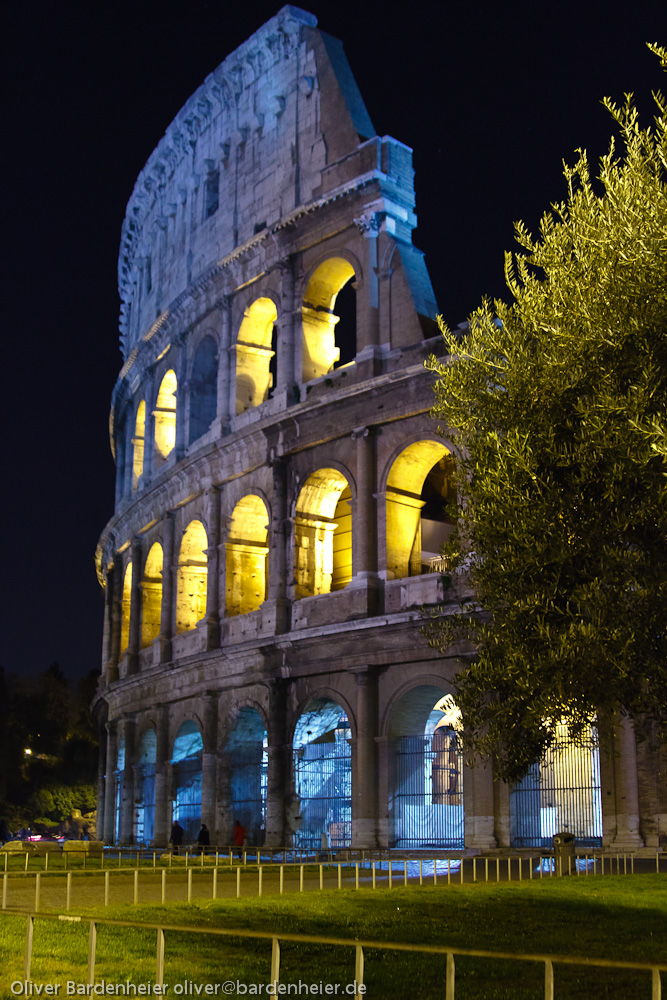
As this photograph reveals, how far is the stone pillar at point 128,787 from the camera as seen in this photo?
28125mm

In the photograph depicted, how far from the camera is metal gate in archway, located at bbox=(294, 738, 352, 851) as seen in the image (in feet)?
72.2

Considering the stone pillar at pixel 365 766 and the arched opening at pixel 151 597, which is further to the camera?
the arched opening at pixel 151 597

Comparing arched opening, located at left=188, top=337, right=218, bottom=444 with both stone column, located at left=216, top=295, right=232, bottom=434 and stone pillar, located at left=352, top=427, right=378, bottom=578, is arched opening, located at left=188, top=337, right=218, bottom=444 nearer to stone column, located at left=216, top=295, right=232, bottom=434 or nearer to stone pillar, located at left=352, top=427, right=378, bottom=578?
stone column, located at left=216, top=295, right=232, bottom=434

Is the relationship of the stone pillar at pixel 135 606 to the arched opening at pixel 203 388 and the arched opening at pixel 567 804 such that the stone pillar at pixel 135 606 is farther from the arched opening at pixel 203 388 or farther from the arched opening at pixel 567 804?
the arched opening at pixel 567 804

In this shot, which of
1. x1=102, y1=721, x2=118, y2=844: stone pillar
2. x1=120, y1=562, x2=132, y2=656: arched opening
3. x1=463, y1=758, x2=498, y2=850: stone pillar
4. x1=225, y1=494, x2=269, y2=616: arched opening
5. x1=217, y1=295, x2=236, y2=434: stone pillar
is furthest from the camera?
x1=120, y1=562, x2=132, y2=656: arched opening

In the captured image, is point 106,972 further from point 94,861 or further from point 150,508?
point 150,508

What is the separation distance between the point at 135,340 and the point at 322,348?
413 inches

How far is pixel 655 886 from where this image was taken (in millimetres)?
12953

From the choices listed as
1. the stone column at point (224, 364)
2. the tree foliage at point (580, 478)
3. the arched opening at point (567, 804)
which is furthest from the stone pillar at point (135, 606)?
the tree foliage at point (580, 478)

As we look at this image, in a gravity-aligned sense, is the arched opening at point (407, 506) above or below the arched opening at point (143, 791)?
above

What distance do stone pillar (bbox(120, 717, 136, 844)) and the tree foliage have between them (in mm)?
19046

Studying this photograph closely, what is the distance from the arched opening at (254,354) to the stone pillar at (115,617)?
8.51m

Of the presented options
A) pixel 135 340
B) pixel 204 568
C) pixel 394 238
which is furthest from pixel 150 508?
pixel 394 238

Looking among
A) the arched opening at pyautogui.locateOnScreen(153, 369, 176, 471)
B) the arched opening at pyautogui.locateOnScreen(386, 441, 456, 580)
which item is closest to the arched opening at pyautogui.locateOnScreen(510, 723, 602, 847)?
the arched opening at pyautogui.locateOnScreen(386, 441, 456, 580)
